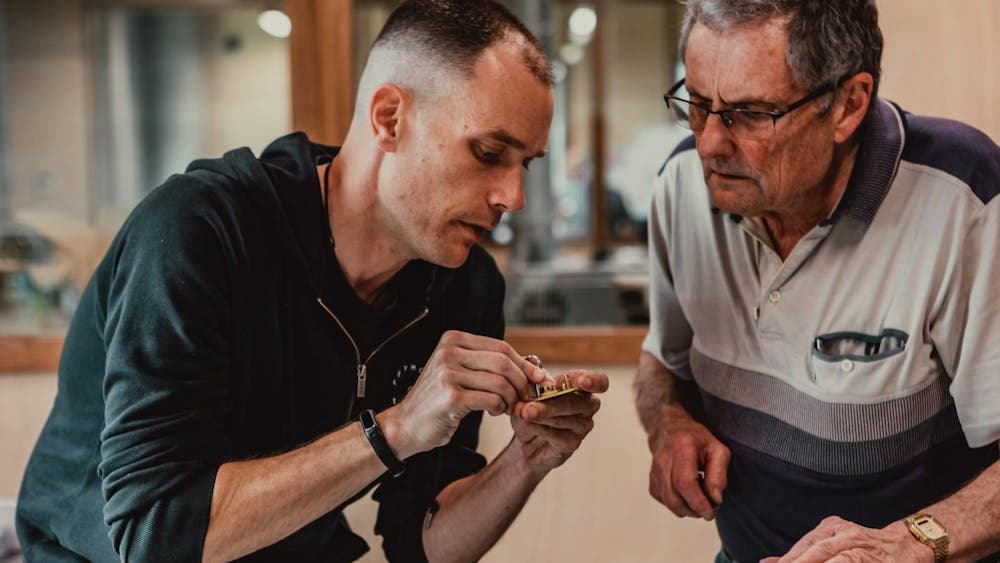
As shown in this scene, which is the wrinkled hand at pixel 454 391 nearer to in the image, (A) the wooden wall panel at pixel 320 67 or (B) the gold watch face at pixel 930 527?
(B) the gold watch face at pixel 930 527

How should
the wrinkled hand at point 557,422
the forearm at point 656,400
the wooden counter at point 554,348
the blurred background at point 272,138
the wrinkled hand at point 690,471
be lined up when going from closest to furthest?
the wrinkled hand at point 557,422 < the wrinkled hand at point 690,471 < the forearm at point 656,400 < the blurred background at point 272,138 < the wooden counter at point 554,348

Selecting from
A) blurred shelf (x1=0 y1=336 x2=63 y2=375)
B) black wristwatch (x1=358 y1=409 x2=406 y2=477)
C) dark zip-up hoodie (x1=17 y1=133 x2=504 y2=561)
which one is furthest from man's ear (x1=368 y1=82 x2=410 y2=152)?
blurred shelf (x1=0 y1=336 x2=63 y2=375)

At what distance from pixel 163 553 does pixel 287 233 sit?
1.67ft

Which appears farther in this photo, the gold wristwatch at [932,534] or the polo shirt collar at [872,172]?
the polo shirt collar at [872,172]

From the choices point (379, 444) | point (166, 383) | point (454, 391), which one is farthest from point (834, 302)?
point (166, 383)

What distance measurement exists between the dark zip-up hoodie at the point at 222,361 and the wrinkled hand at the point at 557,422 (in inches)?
9.0

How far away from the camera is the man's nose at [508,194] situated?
1.56m

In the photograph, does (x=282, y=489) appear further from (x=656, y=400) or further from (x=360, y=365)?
(x=656, y=400)

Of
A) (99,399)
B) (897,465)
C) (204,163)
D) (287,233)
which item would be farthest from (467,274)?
(897,465)

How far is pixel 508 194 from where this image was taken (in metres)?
1.57

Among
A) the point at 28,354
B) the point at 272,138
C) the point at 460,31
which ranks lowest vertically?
the point at 28,354

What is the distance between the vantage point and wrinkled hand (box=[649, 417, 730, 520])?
170cm

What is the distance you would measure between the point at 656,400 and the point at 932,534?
596 mm

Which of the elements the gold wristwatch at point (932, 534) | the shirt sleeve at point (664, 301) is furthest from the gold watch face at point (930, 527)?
the shirt sleeve at point (664, 301)
